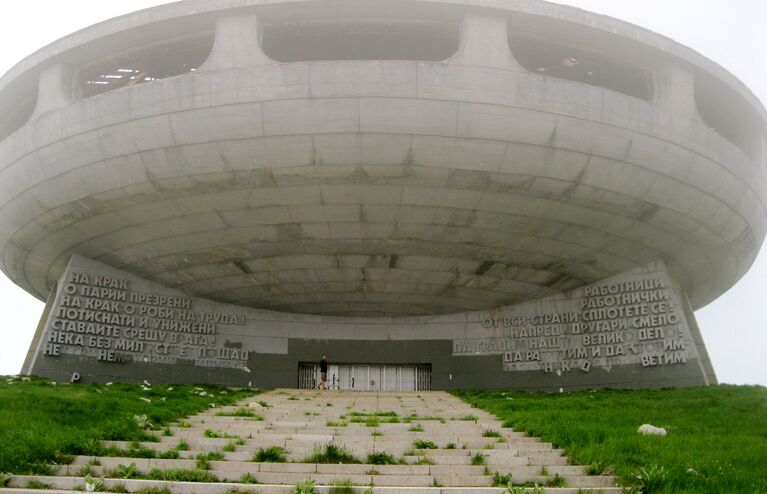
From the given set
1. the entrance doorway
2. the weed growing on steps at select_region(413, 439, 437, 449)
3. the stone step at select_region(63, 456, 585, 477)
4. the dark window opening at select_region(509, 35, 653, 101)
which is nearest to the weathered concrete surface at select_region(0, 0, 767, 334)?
the dark window opening at select_region(509, 35, 653, 101)

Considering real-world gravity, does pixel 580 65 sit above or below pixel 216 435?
above

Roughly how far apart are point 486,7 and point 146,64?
10.3 meters

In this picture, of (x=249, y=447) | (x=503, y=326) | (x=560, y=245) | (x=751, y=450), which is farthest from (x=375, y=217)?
(x=751, y=450)

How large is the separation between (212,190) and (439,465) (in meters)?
12.0

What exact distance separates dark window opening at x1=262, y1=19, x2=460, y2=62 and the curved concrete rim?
99 centimetres

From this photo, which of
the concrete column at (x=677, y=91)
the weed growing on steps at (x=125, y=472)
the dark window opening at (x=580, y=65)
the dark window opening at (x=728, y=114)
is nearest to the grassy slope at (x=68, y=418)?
the weed growing on steps at (x=125, y=472)

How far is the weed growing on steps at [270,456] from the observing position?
9.22 metres

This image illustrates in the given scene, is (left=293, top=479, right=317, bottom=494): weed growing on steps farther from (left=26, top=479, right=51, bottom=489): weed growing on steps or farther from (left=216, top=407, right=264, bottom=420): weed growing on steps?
(left=216, top=407, right=264, bottom=420): weed growing on steps

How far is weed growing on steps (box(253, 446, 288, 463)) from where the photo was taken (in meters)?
9.22

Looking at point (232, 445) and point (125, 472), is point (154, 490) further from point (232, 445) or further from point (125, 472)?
point (232, 445)

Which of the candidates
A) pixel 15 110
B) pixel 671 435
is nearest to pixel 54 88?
pixel 15 110

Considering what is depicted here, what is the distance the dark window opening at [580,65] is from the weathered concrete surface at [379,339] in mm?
5806

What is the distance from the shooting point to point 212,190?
1880 centimetres

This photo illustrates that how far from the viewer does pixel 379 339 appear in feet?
84.6
